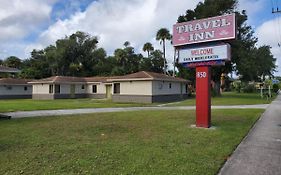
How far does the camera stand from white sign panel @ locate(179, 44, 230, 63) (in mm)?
11055

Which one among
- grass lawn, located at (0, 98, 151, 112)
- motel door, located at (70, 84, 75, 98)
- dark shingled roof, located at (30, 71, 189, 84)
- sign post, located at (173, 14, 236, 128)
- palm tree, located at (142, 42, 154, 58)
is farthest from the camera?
palm tree, located at (142, 42, 154, 58)

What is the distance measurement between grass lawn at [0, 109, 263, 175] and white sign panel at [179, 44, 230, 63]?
298 centimetres

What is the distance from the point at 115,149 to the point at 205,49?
21.0ft

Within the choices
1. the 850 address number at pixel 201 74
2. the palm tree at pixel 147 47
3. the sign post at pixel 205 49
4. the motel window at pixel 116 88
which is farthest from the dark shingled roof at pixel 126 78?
the palm tree at pixel 147 47

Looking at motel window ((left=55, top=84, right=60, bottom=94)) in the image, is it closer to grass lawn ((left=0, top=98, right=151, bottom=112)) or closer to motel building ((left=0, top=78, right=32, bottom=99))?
motel building ((left=0, top=78, right=32, bottom=99))

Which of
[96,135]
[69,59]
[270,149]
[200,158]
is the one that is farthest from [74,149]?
[69,59]

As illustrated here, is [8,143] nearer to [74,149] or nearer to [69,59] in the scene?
[74,149]


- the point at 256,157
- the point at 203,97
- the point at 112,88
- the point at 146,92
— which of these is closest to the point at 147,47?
the point at 112,88

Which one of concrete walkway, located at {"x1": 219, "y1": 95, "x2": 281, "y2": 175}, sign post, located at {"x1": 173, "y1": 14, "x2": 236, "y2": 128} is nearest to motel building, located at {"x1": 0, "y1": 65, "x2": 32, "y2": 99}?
sign post, located at {"x1": 173, "y1": 14, "x2": 236, "y2": 128}

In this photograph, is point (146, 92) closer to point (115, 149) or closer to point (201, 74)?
point (201, 74)

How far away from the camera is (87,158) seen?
6281 millimetres

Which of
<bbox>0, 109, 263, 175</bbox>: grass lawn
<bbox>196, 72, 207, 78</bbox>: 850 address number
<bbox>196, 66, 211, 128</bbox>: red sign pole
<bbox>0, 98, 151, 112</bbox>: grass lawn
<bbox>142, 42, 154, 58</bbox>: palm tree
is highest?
<bbox>142, 42, 154, 58</bbox>: palm tree

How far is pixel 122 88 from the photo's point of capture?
30.3 metres

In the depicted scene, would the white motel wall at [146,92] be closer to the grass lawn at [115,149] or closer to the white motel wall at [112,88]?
the white motel wall at [112,88]
